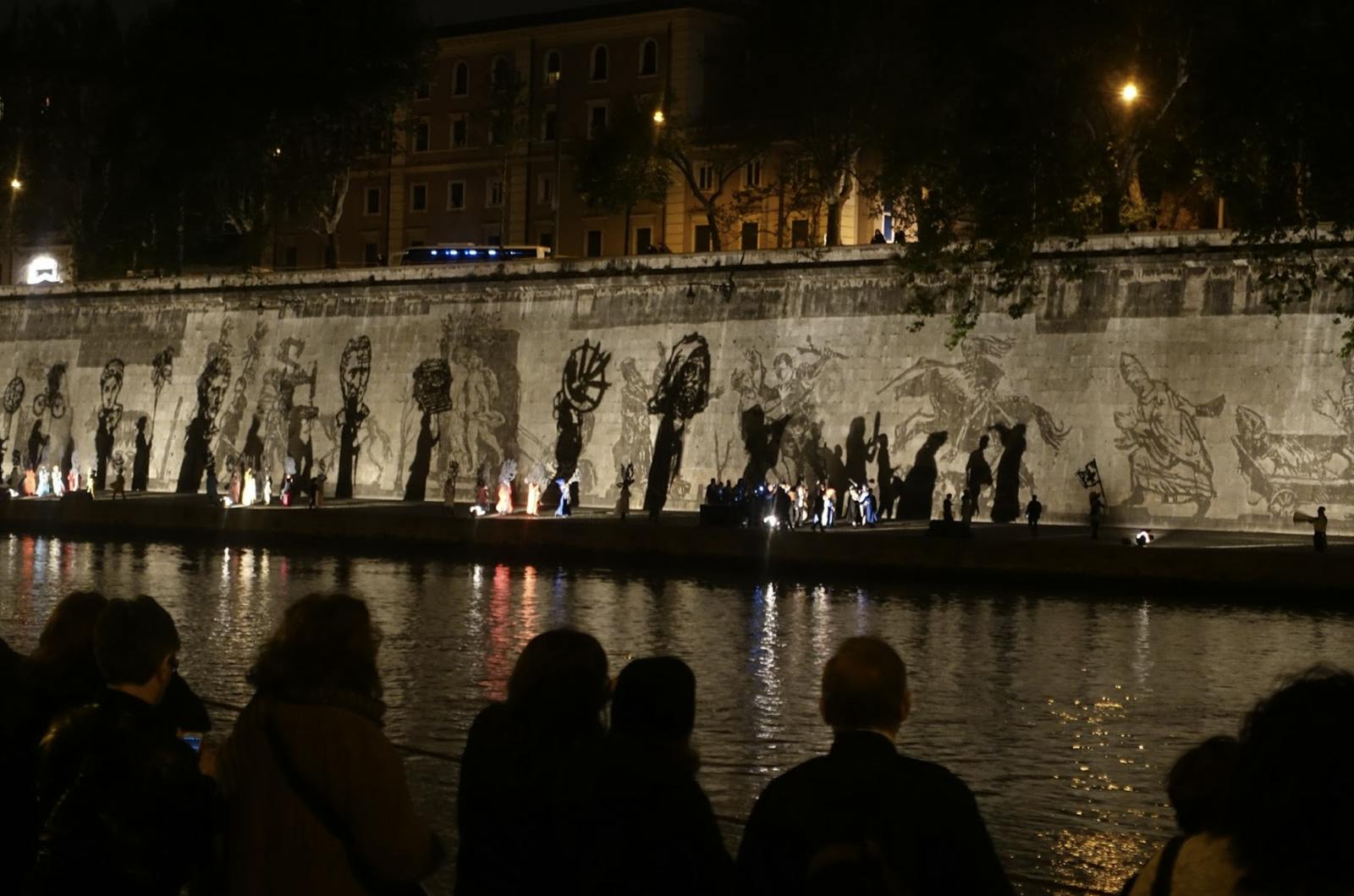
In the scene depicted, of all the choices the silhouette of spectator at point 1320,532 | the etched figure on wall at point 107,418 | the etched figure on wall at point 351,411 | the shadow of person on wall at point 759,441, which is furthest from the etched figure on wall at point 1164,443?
the etched figure on wall at point 107,418

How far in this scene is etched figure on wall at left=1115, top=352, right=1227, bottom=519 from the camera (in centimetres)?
2566

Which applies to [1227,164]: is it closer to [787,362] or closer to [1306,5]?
[1306,5]

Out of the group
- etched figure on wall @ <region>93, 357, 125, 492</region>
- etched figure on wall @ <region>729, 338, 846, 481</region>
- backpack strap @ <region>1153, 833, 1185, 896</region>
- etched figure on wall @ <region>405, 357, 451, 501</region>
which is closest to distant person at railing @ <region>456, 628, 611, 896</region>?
backpack strap @ <region>1153, 833, 1185, 896</region>

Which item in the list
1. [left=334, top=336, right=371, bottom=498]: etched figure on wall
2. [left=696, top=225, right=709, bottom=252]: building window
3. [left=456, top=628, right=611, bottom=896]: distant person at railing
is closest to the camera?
[left=456, top=628, right=611, bottom=896]: distant person at railing

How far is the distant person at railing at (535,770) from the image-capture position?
3.73 meters

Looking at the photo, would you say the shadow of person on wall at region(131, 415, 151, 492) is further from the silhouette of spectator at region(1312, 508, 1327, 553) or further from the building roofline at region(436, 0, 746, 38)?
the silhouette of spectator at region(1312, 508, 1327, 553)

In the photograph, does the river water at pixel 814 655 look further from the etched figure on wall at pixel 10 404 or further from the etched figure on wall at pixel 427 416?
the etched figure on wall at pixel 10 404

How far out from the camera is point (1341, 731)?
7.91 ft

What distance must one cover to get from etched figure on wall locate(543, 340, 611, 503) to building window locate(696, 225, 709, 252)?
14782 millimetres

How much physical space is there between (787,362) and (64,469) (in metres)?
17.5

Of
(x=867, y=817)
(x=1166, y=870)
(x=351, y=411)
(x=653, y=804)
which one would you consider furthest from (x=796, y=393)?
(x=1166, y=870)

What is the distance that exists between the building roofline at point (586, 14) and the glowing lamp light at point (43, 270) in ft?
43.2

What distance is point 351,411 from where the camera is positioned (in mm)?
35906

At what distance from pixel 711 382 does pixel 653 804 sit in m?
27.6
